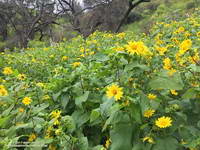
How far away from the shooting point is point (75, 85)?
6.35 ft

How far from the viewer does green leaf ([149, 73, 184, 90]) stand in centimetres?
145

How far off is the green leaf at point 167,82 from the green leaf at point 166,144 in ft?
0.91

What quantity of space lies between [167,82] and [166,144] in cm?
33

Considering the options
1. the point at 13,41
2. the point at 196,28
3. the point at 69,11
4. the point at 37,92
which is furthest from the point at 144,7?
the point at 37,92

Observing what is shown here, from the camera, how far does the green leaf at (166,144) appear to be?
1370 millimetres

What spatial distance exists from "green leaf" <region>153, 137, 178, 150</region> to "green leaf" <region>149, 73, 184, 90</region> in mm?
277

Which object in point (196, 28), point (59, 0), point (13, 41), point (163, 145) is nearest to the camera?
point (163, 145)

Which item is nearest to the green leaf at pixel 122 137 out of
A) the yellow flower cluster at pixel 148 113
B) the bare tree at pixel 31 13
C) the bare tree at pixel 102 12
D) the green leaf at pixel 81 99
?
the yellow flower cluster at pixel 148 113

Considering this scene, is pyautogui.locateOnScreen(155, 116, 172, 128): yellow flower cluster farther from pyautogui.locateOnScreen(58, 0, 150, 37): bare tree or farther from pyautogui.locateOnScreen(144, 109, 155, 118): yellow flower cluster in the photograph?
pyautogui.locateOnScreen(58, 0, 150, 37): bare tree

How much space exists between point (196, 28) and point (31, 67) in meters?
2.35

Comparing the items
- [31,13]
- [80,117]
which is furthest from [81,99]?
[31,13]

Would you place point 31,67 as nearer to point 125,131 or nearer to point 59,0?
point 125,131

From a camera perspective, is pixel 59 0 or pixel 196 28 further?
pixel 59 0

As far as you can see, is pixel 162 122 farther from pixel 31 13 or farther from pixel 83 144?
pixel 31 13
